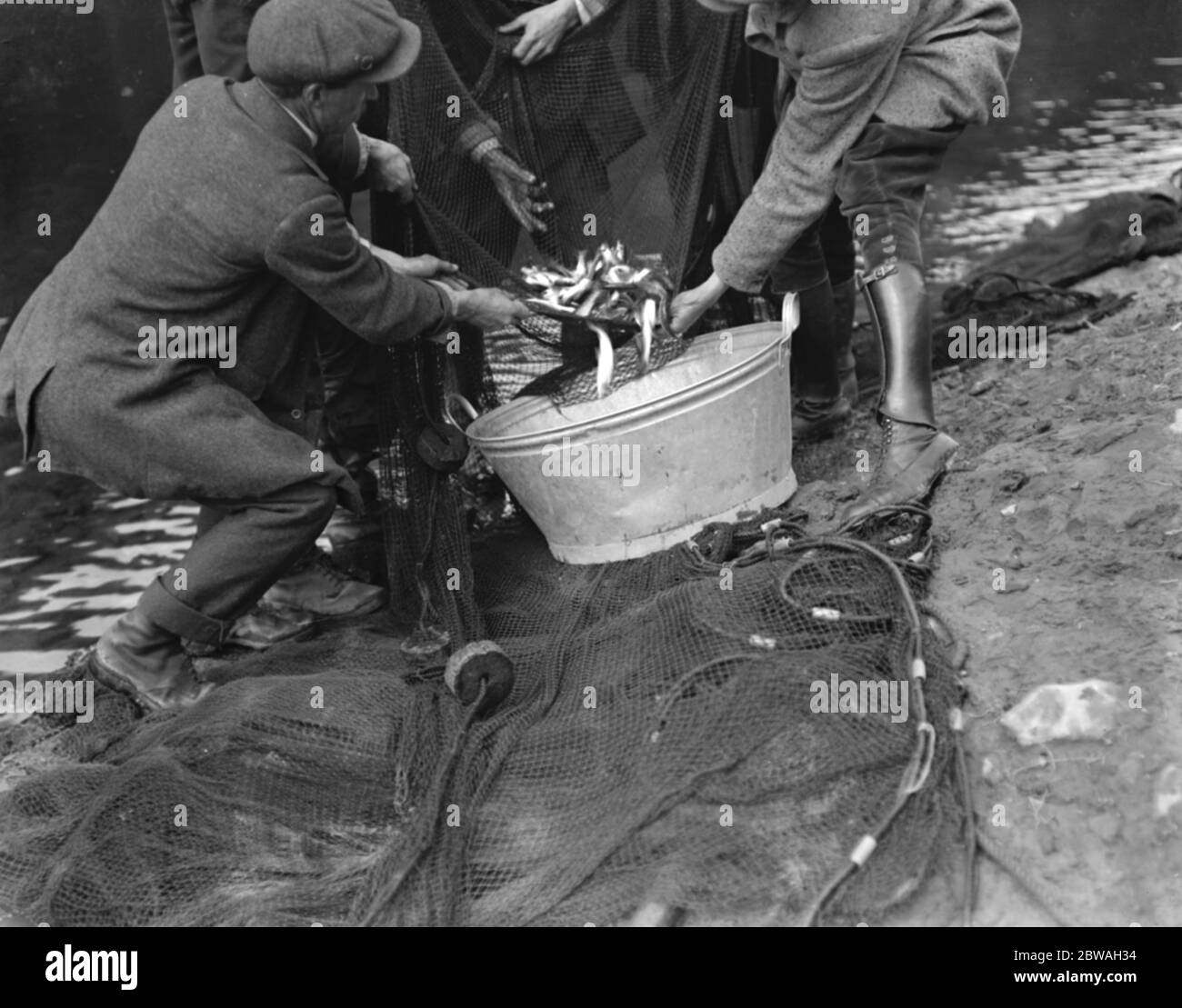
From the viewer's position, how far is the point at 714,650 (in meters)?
3.42

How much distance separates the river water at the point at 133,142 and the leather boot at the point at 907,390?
3210mm

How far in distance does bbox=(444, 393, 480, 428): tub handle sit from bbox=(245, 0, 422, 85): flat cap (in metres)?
1.06

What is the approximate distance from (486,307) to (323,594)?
3.90 feet

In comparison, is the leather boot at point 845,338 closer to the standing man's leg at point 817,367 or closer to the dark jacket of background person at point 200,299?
the standing man's leg at point 817,367

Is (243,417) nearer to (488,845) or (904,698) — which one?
(488,845)

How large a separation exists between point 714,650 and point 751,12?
77.8 inches

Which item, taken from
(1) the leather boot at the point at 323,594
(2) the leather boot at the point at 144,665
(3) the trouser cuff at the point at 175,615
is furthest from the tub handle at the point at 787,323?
(2) the leather boot at the point at 144,665

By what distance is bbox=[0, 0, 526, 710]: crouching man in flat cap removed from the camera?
360 cm

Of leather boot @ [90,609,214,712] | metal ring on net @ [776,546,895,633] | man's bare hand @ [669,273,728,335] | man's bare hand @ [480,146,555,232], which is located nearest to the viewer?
metal ring on net @ [776,546,895,633]

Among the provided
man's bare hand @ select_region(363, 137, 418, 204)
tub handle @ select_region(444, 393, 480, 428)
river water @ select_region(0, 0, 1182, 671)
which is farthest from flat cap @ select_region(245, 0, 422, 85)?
river water @ select_region(0, 0, 1182, 671)

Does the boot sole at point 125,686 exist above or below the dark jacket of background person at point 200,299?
below

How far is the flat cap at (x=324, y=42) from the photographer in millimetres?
3535

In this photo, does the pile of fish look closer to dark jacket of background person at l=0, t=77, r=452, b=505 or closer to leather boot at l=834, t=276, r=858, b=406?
dark jacket of background person at l=0, t=77, r=452, b=505

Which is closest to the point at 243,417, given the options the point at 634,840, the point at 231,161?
the point at 231,161
